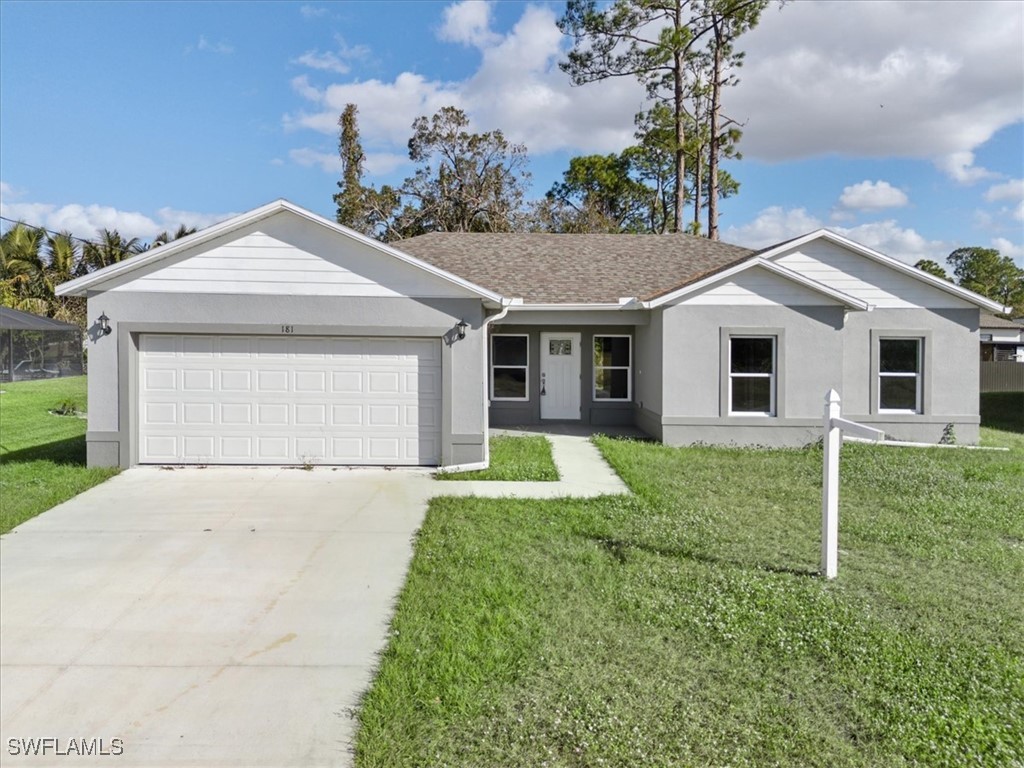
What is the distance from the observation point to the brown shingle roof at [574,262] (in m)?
14.6

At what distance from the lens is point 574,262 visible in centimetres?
1653

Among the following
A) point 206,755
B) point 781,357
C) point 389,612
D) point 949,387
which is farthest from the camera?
point 949,387

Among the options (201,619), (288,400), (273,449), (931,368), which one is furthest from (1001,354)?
(201,619)

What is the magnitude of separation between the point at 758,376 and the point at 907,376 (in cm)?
363

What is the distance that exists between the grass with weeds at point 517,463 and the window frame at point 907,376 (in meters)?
7.12

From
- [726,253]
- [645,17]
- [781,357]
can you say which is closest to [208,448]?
[781,357]

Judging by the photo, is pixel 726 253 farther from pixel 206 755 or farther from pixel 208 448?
pixel 206 755

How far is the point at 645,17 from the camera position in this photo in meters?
26.1

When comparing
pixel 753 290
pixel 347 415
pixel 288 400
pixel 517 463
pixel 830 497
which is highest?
pixel 753 290

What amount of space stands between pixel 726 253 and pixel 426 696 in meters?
15.5

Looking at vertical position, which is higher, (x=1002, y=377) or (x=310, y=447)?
(x=1002, y=377)

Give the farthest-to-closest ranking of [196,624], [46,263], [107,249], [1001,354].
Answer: [107,249]
[1001,354]
[46,263]
[196,624]

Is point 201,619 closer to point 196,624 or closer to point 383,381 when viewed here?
point 196,624

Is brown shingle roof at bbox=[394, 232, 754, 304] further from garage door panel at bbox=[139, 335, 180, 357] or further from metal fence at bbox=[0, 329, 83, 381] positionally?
metal fence at bbox=[0, 329, 83, 381]
